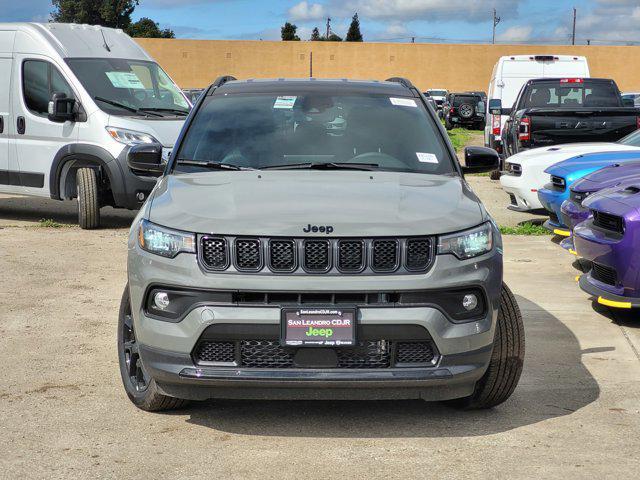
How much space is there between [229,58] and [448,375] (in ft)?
208

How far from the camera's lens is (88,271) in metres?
9.65

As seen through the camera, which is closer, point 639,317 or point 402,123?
A: point 402,123

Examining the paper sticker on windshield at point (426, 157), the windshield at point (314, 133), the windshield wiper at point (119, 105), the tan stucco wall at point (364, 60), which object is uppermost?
the windshield at point (314, 133)

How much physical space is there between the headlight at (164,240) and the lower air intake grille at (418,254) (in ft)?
3.13

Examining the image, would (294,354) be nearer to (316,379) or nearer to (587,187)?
(316,379)

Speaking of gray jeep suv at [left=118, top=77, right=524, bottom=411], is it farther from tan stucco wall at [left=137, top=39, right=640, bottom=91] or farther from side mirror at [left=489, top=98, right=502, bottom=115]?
tan stucco wall at [left=137, top=39, right=640, bottom=91]

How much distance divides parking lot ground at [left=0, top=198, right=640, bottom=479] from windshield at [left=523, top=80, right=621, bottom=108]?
1045 cm

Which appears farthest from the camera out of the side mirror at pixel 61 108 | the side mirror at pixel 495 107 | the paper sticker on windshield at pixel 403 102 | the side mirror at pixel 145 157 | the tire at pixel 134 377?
the side mirror at pixel 495 107

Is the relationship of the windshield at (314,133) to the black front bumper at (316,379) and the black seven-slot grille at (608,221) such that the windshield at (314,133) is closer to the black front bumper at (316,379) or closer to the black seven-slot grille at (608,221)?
the black front bumper at (316,379)

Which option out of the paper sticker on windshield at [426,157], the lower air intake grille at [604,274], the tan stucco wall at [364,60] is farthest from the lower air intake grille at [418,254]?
the tan stucco wall at [364,60]

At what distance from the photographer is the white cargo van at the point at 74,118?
12609 mm

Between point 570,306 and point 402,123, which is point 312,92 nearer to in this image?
point 402,123

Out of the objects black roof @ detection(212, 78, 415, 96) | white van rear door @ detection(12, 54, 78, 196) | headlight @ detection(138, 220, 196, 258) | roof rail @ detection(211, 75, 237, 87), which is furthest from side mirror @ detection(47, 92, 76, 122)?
headlight @ detection(138, 220, 196, 258)

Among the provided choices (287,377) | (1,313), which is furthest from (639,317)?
(1,313)
